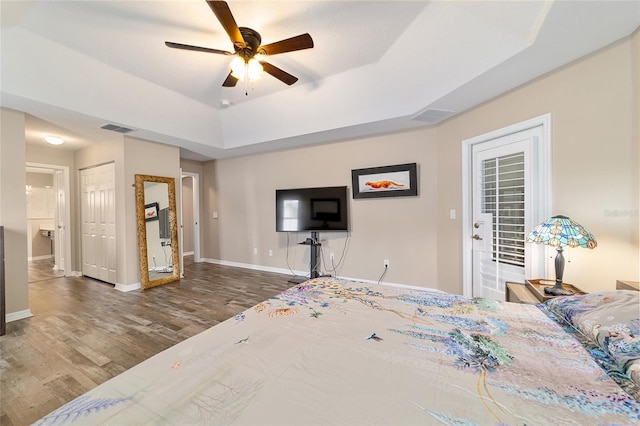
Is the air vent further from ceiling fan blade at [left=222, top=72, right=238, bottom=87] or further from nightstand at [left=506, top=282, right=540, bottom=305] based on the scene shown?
nightstand at [left=506, top=282, right=540, bottom=305]

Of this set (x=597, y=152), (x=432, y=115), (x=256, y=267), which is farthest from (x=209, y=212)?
(x=597, y=152)

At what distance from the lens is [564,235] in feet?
5.69

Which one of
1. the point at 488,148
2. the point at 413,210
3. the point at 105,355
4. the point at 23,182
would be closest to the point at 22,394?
the point at 105,355

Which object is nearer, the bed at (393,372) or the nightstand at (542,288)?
the bed at (393,372)

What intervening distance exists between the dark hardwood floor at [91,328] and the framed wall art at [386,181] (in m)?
2.07

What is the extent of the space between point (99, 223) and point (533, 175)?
6.21 metres

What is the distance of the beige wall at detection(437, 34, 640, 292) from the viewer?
171 cm

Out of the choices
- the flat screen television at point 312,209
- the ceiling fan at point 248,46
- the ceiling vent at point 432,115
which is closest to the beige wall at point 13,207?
the ceiling fan at point 248,46

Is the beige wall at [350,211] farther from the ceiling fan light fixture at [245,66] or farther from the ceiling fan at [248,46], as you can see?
the ceiling fan light fixture at [245,66]

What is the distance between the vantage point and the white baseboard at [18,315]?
2.78 m

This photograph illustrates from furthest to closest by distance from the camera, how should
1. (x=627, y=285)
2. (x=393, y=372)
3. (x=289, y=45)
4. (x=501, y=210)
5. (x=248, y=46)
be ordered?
(x=501, y=210) → (x=248, y=46) → (x=289, y=45) → (x=627, y=285) → (x=393, y=372)

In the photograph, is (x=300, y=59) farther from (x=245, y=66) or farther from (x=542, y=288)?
(x=542, y=288)

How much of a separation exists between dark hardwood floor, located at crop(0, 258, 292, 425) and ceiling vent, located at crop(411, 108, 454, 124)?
10.5ft

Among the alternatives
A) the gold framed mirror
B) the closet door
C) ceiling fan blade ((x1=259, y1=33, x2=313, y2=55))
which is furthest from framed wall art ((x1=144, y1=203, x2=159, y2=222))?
ceiling fan blade ((x1=259, y1=33, x2=313, y2=55))
